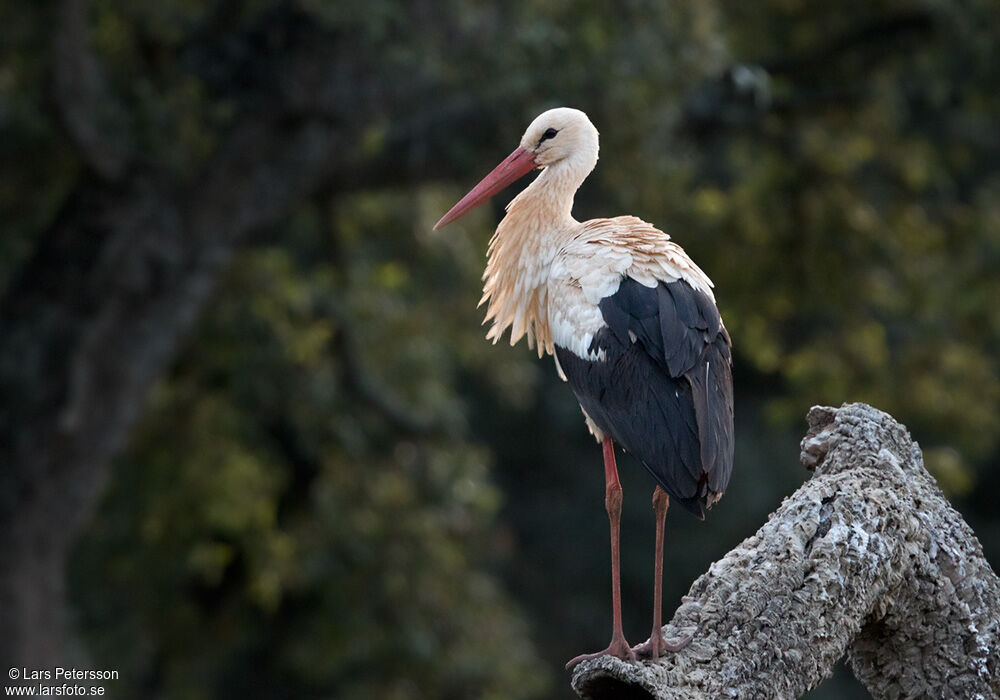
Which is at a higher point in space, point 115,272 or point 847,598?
point 115,272

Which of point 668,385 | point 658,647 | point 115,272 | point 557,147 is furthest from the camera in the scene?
point 115,272

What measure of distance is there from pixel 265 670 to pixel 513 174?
7177 millimetres

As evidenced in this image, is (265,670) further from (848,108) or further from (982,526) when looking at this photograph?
(982,526)

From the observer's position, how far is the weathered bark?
2.99 meters

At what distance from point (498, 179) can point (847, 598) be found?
7.65 feet

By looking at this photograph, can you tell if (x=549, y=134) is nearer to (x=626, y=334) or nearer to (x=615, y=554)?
(x=626, y=334)

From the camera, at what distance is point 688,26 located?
25.8ft

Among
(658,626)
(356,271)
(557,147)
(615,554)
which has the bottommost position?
(658,626)

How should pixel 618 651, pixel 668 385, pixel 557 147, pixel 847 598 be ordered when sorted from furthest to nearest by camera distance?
pixel 557 147 → pixel 668 385 → pixel 618 651 → pixel 847 598

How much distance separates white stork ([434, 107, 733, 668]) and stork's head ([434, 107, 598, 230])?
0.01 metres

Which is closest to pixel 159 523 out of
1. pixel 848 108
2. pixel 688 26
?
pixel 688 26

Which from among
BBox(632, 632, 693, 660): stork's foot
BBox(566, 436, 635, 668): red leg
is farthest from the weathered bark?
BBox(566, 436, 635, 668): red leg

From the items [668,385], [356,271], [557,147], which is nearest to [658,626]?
[668,385]

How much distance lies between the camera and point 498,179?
5.06m
